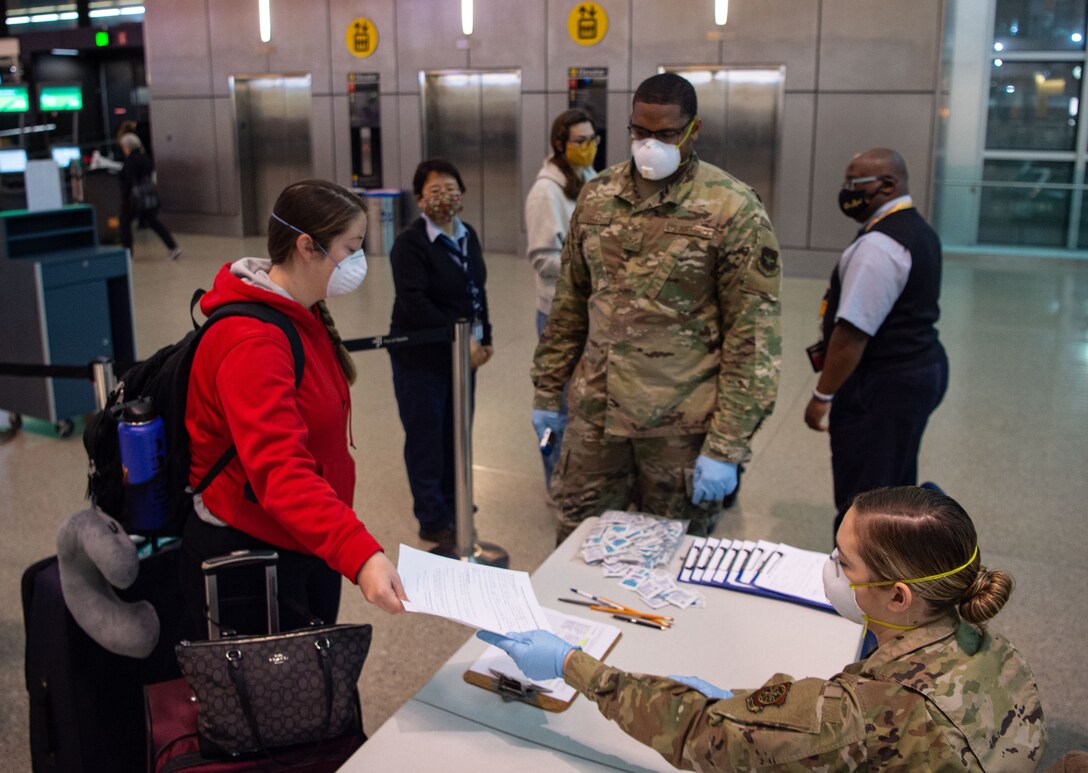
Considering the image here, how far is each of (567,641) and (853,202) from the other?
2090 mm

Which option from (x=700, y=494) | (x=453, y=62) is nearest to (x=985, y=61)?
(x=453, y=62)

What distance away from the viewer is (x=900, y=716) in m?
1.35

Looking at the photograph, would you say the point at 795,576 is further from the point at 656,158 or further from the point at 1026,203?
the point at 1026,203

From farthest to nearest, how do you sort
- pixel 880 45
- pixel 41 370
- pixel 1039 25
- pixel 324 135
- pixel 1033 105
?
pixel 324 135 → pixel 1033 105 → pixel 1039 25 → pixel 880 45 → pixel 41 370

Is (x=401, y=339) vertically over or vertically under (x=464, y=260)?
under

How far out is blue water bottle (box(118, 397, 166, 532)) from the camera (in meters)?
1.94

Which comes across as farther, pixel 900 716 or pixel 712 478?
pixel 712 478

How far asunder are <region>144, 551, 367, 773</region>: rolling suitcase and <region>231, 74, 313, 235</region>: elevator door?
12085 millimetres

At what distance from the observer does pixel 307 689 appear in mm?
1740

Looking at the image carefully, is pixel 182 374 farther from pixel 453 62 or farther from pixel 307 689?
pixel 453 62

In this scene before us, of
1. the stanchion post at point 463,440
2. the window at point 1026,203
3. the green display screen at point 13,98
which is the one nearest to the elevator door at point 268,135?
the green display screen at point 13,98

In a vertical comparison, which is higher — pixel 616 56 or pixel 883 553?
pixel 616 56

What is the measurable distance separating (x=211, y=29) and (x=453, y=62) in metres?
3.84

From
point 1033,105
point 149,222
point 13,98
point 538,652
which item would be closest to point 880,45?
point 1033,105
